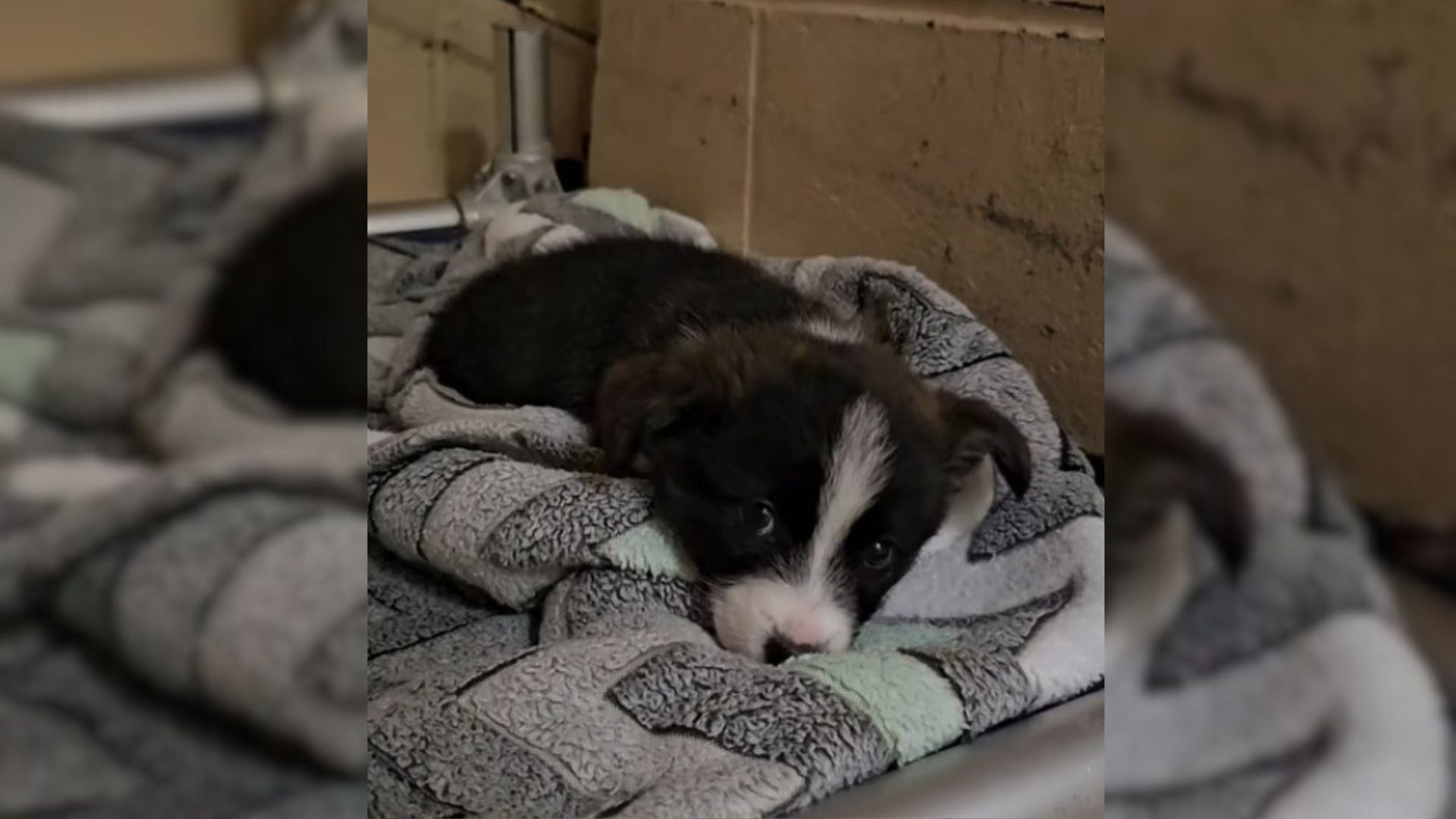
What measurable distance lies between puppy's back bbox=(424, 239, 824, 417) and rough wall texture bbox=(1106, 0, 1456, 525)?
1296 millimetres

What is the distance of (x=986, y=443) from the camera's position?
140 cm

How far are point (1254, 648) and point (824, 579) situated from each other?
37.3 inches

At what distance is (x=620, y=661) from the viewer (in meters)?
1.13

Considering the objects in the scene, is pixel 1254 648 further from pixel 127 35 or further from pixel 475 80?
pixel 475 80

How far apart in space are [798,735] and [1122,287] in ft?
2.21

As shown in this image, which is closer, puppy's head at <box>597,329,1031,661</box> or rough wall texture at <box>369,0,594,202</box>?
puppy's head at <box>597,329,1031,661</box>

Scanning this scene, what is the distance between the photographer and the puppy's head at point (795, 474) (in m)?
1.31

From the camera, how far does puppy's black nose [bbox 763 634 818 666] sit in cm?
126

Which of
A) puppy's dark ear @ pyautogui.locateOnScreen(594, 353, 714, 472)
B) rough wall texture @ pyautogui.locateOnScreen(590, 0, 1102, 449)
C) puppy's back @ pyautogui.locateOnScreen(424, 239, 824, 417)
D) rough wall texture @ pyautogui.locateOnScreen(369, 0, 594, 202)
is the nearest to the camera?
puppy's dark ear @ pyautogui.locateOnScreen(594, 353, 714, 472)

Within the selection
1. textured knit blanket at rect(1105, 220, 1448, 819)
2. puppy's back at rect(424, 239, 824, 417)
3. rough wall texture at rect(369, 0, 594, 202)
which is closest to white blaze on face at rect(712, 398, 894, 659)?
puppy's back at rect(424, 239, 824, 417)

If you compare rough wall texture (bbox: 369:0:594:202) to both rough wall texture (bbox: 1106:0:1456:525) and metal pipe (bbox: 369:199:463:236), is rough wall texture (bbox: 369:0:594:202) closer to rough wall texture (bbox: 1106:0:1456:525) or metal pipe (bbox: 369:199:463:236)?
metal pipe (bbox: 369:199:463:236)

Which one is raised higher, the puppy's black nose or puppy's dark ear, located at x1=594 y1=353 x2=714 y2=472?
puppy's dark ear, located at x1=594 y1=353 x2=714 y2=472

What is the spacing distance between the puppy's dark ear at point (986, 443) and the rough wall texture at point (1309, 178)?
1009 mm

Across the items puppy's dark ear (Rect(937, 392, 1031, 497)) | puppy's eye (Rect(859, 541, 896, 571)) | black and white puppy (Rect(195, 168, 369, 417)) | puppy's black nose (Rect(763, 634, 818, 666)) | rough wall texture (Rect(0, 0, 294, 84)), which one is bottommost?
puppy's black nose (Rect(763, 634, 818, 666))
